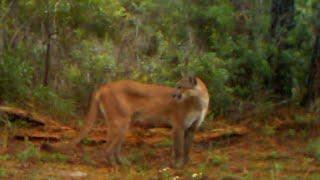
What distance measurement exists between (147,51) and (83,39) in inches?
81.0

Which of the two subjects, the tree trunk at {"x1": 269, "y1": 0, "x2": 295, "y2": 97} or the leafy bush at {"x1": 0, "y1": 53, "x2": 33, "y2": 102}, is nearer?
the leafy bush at {"x1": 0, "y1": 53, "x2": 33, "y2": 102}

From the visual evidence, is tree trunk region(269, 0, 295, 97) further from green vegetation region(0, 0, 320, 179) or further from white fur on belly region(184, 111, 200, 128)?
white fur on belly region(184, 111, 200, 128)

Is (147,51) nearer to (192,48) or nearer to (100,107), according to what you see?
(192,48)

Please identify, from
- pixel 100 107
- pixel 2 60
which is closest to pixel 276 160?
pixel 100 107

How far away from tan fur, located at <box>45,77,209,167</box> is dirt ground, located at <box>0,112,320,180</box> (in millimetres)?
289

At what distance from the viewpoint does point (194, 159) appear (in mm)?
9758

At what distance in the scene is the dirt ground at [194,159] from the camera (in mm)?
8633

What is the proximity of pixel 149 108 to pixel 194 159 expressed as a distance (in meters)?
0.89

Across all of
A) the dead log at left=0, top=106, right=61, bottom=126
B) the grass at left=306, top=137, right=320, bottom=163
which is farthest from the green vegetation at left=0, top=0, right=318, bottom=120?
the grass at left=306, top=137, right=320, bottom=163

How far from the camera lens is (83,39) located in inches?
506

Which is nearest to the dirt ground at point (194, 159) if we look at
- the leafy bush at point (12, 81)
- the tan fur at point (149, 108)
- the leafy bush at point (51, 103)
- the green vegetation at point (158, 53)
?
the tan fur at point (149, 108)

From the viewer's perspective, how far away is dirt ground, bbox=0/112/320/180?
28.3ft

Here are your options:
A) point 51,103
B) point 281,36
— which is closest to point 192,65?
point 281,36

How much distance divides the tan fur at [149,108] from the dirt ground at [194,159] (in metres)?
0.29
